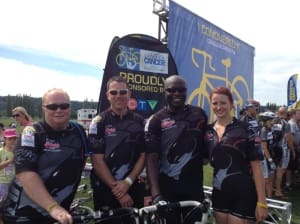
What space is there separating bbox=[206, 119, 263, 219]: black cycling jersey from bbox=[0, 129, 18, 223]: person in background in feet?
9.56

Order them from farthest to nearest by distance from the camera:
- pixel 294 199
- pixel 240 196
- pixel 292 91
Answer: pixel 292 91, pixel 294 199, pixel 240 196

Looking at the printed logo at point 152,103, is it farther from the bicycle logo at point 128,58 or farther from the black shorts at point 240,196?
the black shorts at point 240,196

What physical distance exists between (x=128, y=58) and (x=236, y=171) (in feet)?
6.90

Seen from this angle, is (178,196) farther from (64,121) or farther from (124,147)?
(64,121)

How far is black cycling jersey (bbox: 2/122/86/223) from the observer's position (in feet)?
8.32

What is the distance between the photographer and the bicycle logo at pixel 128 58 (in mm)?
4430

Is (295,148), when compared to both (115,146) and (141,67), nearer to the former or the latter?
(141,67)

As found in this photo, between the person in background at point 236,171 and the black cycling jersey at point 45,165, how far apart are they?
4.06ft

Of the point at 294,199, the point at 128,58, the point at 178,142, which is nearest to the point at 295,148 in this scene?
the point at 294,199

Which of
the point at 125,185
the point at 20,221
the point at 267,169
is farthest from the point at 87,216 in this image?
the point at 267,169

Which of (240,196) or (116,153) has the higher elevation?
(116,153)

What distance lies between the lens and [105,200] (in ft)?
10.5

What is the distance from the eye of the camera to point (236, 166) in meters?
3.12

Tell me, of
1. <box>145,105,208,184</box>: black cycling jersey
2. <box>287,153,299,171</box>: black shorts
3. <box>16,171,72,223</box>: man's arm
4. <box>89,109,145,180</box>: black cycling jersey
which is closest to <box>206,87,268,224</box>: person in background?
<box>145,105,208,184</box>: black cycling jersey
